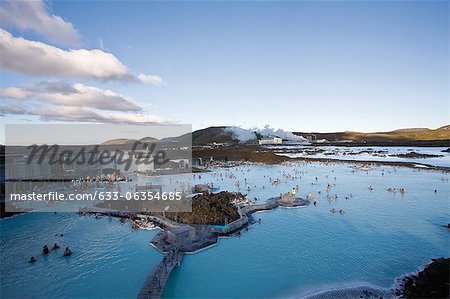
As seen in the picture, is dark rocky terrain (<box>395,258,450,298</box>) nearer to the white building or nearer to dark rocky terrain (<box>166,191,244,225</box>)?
dark rocky terrain (<box>166,191,244,225</box>)

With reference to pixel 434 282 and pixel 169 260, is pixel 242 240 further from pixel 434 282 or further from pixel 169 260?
pixel 434 282

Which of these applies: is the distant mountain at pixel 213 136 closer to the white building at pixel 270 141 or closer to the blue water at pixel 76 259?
the white building at pixel 270 141

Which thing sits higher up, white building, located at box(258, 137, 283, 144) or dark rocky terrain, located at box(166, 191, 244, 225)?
white building, located at box(258, 137, 283, 144)

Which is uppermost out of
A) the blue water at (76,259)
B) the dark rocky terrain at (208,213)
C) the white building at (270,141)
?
the white building at (270,141)

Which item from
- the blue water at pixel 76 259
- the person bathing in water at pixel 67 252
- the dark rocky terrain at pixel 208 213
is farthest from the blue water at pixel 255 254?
the dark rocky terrain at pixel 208 213

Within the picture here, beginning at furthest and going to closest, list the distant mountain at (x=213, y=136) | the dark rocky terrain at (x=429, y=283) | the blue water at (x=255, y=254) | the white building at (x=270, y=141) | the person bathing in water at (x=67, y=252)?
1. the distant mountain at (x=213, y=136)
2. the white building at (x=270, y=141)
3. the person bathing in water at (x=67, y=252)
4. the blue water at (x=255, y=254)
5. the dark rocky terrain at (x=429, y=283)

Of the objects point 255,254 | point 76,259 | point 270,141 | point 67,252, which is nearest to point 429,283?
point 255,254

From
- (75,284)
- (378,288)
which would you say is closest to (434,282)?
(378,288)

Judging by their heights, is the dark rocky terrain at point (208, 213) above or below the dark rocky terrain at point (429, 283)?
above

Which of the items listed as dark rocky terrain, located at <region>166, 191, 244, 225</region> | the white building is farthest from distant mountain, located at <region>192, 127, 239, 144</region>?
dark rocky terrain, located at <region>166, 191, 244, 225</region>
